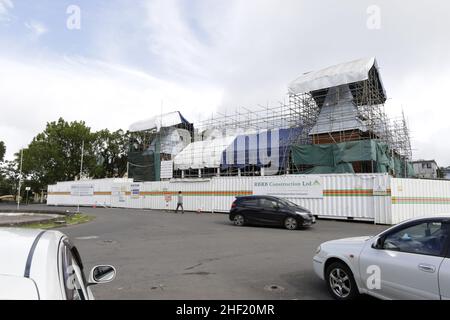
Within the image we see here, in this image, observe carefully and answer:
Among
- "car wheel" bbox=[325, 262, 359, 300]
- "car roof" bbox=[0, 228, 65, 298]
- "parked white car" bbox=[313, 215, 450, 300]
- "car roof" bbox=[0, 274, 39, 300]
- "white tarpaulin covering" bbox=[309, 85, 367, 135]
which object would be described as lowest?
"car wheel" bbox=[325, 262, 359, 300]

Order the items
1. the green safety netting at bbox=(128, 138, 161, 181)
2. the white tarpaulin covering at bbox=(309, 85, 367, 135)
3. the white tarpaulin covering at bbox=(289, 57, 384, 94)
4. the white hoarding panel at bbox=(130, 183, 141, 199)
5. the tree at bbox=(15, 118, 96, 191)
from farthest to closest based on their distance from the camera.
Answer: the tree at bbox=(15, 118, 96, 191)
the green safety netting at bbox=(128, 138, 161, 181)
the white hoarding panel at bbox=(130, 183, 141, 199)
the white tarpaulin covering at bbox=(309, 85, 367, 135)
the white tarpaulin covering at bbox=(289, 57, 384, 94)

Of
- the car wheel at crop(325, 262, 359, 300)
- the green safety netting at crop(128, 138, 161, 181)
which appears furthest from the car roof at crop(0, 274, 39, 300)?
the green safety netting at crop(128, 138, 161, 181)

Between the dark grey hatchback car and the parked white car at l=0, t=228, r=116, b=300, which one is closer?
the parked white car at l=0, t=228, r=116, b=300

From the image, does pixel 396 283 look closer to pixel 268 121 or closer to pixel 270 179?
pixel 270 179

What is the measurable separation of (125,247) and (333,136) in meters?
21.2

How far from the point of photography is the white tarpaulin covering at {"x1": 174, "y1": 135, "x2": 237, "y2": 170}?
35906 mm

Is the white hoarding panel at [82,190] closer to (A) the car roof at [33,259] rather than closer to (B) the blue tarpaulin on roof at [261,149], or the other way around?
(B) the blue tarpaulin on roof at [261,149]

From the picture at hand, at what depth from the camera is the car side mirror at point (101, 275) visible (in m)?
3.22

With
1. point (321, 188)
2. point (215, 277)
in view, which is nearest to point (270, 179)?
point (321, 188)

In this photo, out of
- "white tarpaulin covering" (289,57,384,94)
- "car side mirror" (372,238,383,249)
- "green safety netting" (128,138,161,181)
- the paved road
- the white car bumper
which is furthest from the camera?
"green safety netting" (128,138,161,181)

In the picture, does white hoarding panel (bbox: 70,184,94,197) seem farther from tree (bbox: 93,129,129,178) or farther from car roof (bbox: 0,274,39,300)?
car roof (bbox: 0,274,39,300)

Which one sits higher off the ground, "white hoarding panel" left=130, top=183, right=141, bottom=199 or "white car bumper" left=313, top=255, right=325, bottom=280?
"white hoarding panel" left=130, top=183, right=141, bottom=199

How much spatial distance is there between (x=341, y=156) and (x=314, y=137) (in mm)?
3923

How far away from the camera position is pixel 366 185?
18.2 metres
